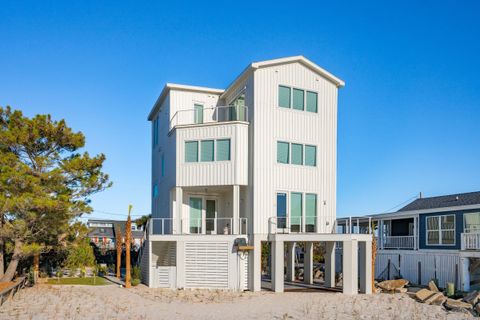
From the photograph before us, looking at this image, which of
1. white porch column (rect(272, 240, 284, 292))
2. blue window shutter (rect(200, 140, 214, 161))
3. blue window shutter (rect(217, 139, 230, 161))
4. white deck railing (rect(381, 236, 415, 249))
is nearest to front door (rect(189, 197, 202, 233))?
blue window shutter (rect(200, 140, 214, 161))

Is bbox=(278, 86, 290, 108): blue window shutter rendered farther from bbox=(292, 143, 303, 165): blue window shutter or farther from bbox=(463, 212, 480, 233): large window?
bbox=(463, 212, 480, 233): large window

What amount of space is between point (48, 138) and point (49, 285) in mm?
7379

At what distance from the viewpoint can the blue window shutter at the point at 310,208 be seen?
2706 cm

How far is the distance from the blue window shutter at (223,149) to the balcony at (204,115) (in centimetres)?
150

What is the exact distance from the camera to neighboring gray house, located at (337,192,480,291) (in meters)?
26.4

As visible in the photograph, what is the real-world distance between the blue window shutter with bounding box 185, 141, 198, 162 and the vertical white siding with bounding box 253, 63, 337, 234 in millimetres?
3176

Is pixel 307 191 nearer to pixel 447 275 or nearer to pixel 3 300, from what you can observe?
pixel 447 275

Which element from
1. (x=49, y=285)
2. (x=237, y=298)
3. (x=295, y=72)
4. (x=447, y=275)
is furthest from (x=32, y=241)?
(x=447, y=275)

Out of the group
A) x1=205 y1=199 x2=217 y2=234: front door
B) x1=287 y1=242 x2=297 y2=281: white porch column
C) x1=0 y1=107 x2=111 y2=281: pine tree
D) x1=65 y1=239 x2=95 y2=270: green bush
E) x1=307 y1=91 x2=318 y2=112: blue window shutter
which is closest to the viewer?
x1=0 y1=107 x2=111 y2=281: pine tree

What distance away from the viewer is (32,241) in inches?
1011

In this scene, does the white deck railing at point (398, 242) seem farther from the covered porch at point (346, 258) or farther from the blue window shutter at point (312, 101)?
the blue window shutter at point (312, 101)

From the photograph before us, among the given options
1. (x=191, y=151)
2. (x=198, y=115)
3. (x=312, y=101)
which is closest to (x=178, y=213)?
(x=191, y=151)

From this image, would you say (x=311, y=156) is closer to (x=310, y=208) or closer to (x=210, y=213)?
(x=310, y=208)


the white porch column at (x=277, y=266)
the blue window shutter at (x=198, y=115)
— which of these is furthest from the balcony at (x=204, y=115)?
the white porch column at (x=277, y=266)
